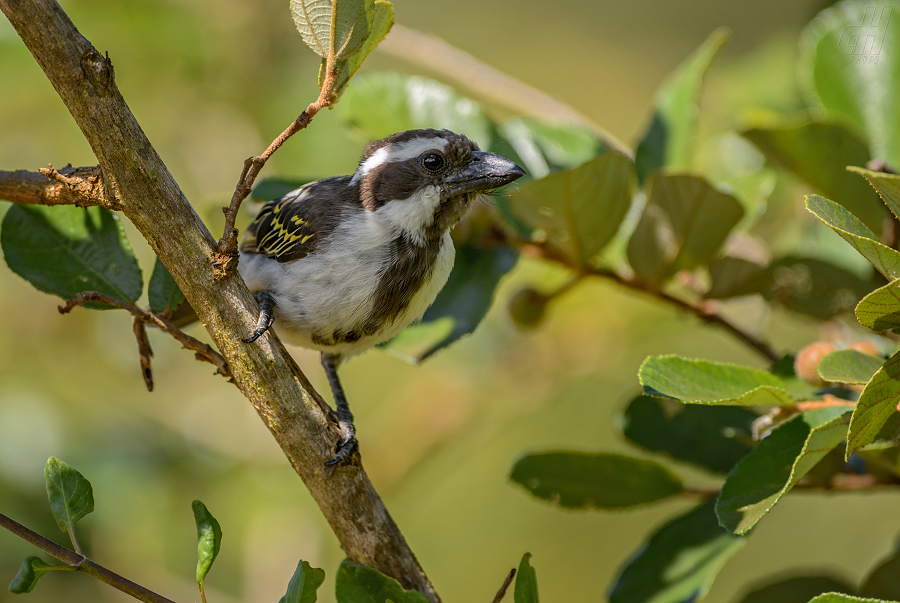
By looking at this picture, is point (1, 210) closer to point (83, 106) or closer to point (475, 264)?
point (83, 106)

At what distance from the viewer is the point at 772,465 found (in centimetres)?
166

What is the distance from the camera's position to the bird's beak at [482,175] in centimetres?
230

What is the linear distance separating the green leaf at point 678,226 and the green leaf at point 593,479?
0.67 metres

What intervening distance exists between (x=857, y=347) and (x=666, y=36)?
5879mm

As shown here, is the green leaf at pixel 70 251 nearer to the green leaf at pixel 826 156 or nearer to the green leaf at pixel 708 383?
the green leaf at pixel 708 383

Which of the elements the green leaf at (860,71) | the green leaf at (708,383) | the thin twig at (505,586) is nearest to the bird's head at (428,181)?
the green leaf at (708,383)

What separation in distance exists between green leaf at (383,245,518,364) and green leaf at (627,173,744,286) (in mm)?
418

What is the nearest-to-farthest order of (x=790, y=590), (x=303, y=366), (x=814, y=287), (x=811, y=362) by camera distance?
1. (x=811, y=362)
2. (x=790, y=590)
3. (x=814, y=287)
4. (x=303, y=366)

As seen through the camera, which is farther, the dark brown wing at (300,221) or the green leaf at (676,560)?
the dark brown wing at (300,221)

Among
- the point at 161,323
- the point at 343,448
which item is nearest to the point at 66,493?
the point at 161,323

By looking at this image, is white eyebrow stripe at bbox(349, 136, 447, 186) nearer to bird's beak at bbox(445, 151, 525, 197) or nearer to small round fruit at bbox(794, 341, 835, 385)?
bird's beak at bbox(445, 151, 525, 197)

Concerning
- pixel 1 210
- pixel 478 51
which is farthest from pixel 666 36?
pixel 1 210

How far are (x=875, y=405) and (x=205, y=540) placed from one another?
1.27 m

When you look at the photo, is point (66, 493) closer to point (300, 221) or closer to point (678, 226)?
point (300, 221)
